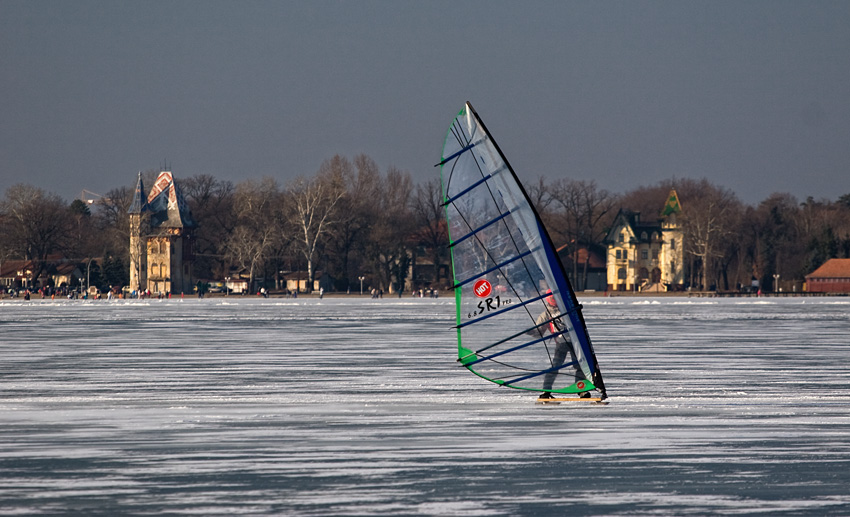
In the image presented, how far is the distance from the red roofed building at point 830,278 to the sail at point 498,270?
330ft

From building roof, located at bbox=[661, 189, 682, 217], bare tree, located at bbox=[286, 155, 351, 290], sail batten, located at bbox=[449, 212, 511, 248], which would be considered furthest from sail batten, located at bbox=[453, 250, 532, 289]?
building roof, located at bbox=[661, 189, 682, 217]

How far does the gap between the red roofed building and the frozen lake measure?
92.3 m

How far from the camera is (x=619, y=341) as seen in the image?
26.2m

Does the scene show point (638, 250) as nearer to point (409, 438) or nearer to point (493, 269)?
point (493, 269)

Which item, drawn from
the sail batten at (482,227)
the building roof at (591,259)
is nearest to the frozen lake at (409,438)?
the sail batten at (482,227)

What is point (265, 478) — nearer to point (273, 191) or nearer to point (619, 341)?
point (619, 341)

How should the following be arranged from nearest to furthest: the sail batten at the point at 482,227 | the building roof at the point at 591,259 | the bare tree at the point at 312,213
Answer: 1. the sail batten at the point at 482,227
2. the bare tree at the point at 312,213
3. the building roof at the point at 591,259

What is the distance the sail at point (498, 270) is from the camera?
1221 centimetres

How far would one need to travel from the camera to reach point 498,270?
12.3m

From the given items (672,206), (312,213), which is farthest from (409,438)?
(672,206)

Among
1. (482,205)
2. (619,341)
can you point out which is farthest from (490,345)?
(619,341)

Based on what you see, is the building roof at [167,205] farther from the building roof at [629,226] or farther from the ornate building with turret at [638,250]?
the ornate building with turret at [638,250]

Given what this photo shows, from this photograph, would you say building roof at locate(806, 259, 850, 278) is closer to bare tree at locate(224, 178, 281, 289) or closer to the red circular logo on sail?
bare tree at locate(224, 178, 281, 289)

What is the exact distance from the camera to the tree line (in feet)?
355
